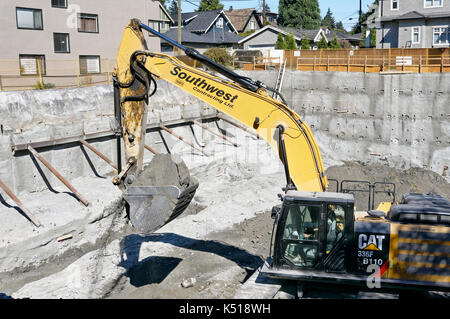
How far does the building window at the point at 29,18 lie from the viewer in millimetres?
25578

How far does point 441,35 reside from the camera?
109ft

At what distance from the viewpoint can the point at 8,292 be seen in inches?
473

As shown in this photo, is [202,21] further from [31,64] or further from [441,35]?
[31,64]

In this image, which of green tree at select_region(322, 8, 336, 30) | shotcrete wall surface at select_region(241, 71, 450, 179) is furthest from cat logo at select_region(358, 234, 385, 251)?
green tree at select_region(322, 8, 336, 30)

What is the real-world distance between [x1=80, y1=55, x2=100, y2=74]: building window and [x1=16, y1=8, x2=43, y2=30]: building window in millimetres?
3086

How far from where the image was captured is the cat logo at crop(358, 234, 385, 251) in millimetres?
8695

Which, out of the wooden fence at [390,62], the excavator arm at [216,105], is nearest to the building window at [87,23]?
the wooden fence at [390,62]

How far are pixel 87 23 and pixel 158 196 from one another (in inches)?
896

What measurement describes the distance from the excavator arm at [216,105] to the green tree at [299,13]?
244ft

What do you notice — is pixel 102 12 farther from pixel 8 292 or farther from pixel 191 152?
pixel 8 292

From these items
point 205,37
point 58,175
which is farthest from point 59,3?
point 205,37

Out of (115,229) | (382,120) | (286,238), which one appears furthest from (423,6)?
(286,238)

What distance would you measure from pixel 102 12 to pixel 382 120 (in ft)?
57.5

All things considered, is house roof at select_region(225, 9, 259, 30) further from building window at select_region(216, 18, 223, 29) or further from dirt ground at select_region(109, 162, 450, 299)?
dirt ground at select_region(109, 162, 450, 299)
